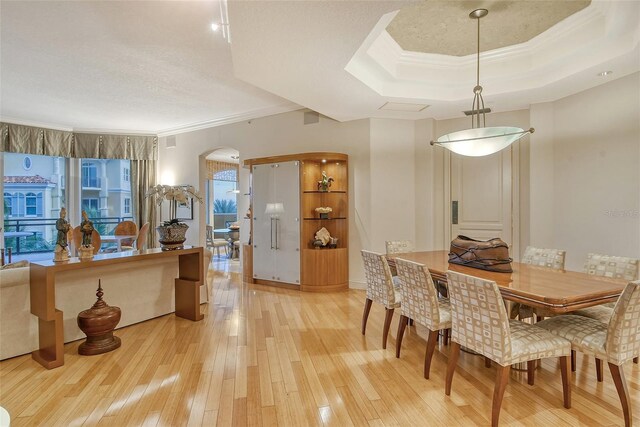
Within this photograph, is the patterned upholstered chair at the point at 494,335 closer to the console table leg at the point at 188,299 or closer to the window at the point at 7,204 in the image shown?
the console table leg at the point at 188,299

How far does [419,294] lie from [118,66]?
168 inches

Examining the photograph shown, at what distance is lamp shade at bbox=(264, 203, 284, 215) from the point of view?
17.4 feet

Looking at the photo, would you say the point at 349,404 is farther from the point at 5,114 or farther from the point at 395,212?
the point at 5,114

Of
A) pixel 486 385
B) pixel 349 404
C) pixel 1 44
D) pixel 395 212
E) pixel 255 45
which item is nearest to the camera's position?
pixel 349 404

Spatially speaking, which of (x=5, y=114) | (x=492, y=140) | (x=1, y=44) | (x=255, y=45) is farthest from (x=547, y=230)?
(x=5, y=114)

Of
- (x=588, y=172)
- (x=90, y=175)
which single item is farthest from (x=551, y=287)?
(x=90, y=175)

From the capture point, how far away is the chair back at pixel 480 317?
193 centimetres

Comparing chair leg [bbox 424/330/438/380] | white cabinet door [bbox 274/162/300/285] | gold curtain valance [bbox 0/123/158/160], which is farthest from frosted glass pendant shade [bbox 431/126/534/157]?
gold curtain valance [bbox 0/123/158/160]

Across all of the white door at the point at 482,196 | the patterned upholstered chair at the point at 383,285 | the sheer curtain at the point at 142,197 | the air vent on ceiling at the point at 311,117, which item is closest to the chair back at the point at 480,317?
the patterned upholstered chair at the point at 383,285

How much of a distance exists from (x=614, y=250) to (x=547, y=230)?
83 cm

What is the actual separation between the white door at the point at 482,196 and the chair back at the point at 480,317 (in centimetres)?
325

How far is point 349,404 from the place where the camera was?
2186 millimetres

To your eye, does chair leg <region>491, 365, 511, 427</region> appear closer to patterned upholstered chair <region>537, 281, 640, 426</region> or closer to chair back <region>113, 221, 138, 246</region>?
patterned upholstered chair <region>537, 281, 640, 426</region>

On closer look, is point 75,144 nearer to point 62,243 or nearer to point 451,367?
point 62,243
